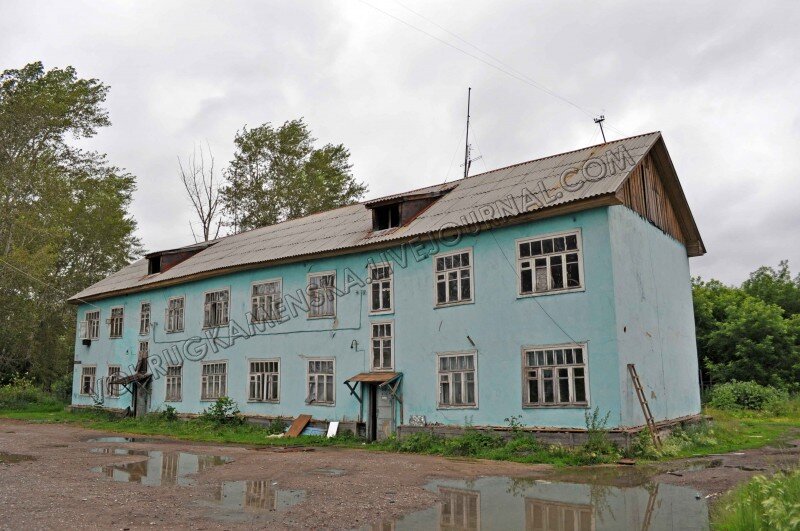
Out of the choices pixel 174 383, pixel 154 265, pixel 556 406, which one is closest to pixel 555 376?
pixel 556 406

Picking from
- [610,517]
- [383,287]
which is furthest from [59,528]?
[383,287]

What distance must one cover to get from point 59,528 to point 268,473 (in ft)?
15.3

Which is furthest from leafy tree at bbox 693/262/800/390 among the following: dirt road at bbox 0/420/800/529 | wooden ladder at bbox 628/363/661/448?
wooden ladder at bbox 628/363/661/448

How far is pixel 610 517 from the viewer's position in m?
8.07

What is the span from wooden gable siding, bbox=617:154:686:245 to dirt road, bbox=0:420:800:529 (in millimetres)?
6076

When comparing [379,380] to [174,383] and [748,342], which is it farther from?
[748,342]

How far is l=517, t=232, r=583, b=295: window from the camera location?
46.3ft

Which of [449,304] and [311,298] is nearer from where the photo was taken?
[449,304]

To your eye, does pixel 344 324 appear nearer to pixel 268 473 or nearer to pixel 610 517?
pixel 268 473

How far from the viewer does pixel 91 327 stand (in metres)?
28.9

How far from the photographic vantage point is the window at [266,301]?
2044 cm

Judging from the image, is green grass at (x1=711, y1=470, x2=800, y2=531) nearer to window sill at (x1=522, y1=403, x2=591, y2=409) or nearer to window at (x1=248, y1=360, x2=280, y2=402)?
window sill at (x1=522, y1=403, x2=591, y2=409)

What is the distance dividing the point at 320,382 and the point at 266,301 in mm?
3737

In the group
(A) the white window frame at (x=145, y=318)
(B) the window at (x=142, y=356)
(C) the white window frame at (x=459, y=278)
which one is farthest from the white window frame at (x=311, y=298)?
(B) the window at (x=142, y=356)
